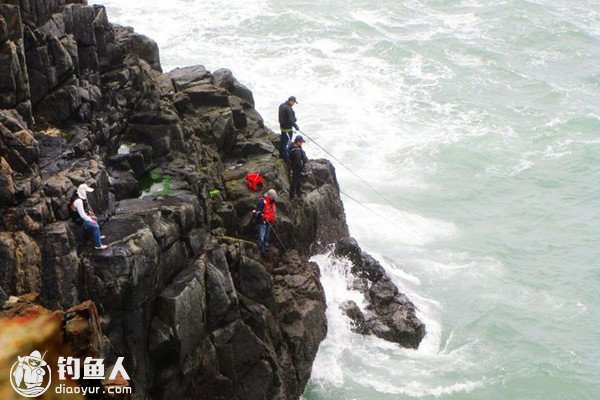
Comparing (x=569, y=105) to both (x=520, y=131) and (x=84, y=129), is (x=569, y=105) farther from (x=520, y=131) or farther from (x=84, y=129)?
(x=84, y=129)

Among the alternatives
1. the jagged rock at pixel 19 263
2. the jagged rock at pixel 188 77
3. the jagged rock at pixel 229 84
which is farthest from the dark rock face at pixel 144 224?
the jagged rock at pixel 229 84

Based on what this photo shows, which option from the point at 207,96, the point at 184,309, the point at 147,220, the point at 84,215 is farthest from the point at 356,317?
the point at 84,215

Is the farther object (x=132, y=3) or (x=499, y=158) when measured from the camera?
(x=132, y=3)

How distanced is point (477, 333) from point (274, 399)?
30.7 ft

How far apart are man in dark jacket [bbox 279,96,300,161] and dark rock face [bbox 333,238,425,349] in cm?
397

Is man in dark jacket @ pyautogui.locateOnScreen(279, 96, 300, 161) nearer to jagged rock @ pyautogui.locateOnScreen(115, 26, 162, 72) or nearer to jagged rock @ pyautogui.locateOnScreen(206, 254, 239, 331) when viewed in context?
jagged rock @ pyautogui.locateOnScreen(115, 26, 162, 72)

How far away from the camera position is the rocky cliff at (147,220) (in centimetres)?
1506

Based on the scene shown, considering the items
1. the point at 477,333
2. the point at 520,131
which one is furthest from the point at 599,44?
the point at 477,333

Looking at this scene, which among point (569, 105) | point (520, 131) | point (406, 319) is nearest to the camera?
point (406, 319)

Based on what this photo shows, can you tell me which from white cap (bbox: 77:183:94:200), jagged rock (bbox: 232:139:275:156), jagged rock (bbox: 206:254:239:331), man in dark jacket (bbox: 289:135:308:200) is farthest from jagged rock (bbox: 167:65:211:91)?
white cap (bbox: 77:183:94:200)

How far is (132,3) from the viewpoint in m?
52.8

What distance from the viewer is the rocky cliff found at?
15.1 meters

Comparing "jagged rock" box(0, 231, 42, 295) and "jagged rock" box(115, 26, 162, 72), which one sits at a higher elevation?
"jagged rock" box(115, 26, 162, 72)

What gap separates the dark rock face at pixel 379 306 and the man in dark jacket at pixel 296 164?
9.76ft
